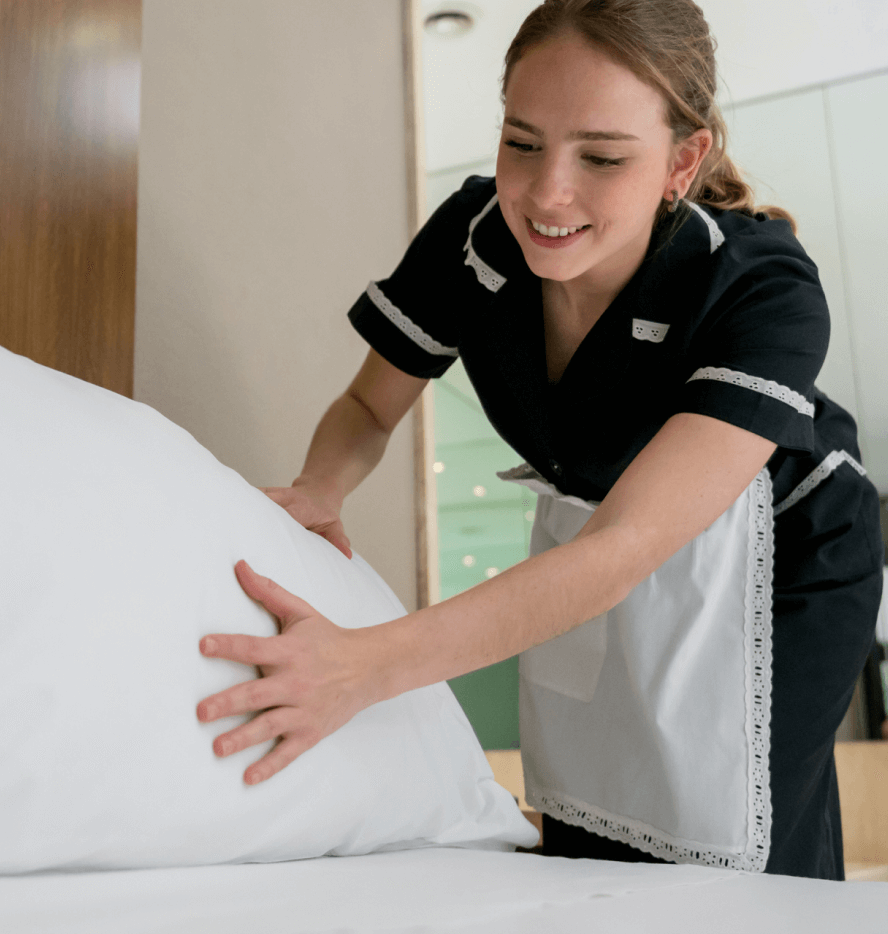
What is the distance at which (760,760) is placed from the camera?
2.99 ft

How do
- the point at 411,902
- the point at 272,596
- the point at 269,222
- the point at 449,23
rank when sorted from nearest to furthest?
the point at 411,902, the point at 272,596, the point at 269,222, the point at 449,23

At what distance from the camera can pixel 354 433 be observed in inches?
43.8

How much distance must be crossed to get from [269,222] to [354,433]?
42 cm

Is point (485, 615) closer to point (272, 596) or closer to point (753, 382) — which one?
point (272, 596)

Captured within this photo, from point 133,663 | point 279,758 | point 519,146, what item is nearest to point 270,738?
point 279,758

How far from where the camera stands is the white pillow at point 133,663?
42 centimetres

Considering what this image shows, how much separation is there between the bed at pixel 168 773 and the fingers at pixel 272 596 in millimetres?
11

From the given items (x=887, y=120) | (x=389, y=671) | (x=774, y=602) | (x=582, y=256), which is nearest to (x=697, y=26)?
(x=582, y=256)

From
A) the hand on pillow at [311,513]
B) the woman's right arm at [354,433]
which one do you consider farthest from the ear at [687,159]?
the hand on pillow at [311,513]

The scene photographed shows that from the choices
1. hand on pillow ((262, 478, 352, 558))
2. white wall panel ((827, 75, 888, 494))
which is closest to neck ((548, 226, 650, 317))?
hand on pillow ((262, 478, 352, 558))

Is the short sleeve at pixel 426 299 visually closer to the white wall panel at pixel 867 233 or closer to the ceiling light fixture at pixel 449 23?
the ceiling light fixture at pixel 449 23

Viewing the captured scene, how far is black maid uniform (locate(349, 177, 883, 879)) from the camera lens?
2.91 feet

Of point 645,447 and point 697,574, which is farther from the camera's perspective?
point 697,574

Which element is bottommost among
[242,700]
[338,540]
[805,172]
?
[242,700]
